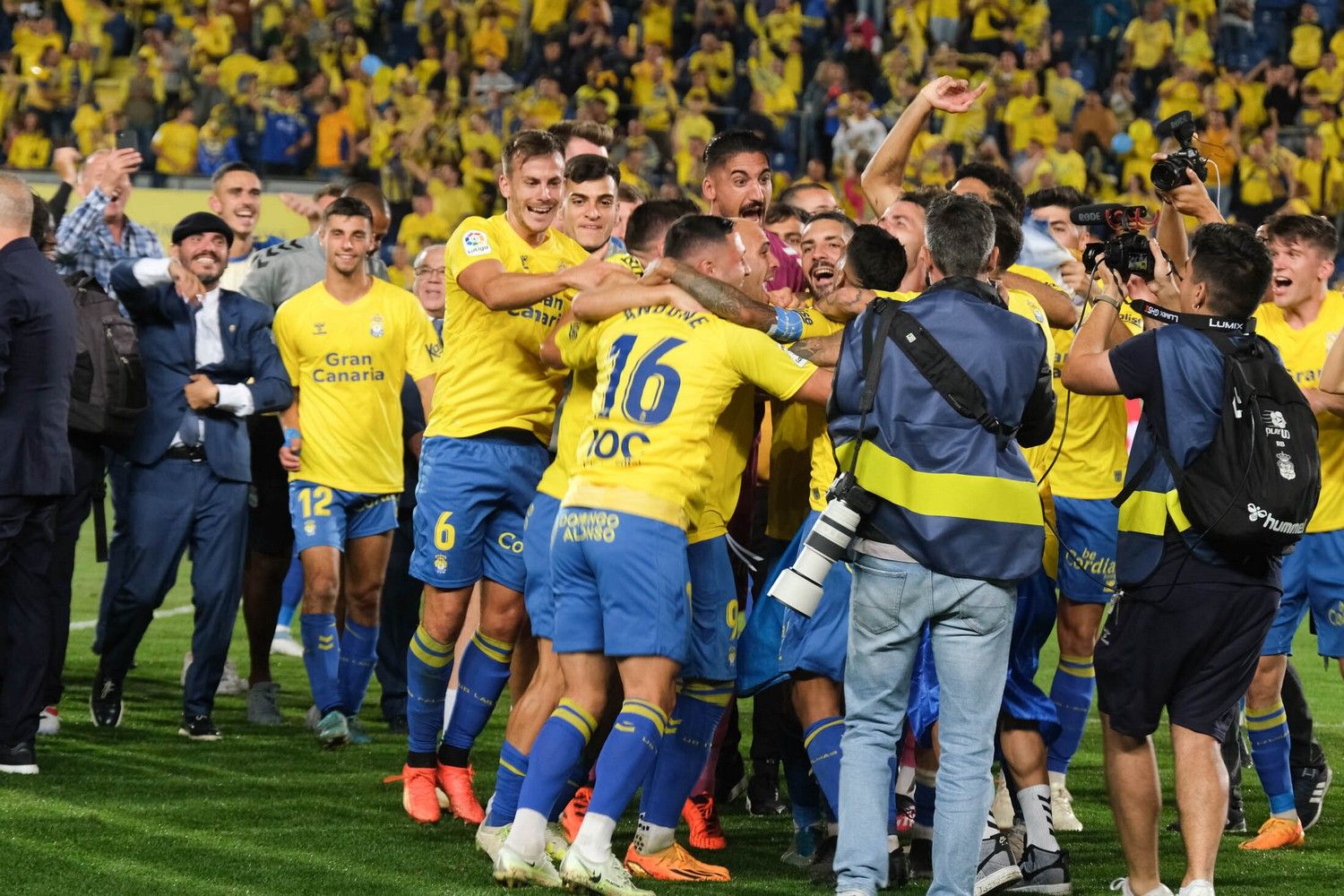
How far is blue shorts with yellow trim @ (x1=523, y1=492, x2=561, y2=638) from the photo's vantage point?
5.96 m

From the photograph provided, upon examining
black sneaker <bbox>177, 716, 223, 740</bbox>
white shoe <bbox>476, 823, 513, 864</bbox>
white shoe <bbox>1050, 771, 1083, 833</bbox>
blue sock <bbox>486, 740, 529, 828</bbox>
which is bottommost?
black sneaker <bbox>177, 716, 223, 740</bbox>

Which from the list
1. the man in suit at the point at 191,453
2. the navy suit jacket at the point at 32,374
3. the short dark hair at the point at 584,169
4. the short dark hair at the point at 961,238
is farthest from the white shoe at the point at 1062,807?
the navy suit jacket at the point at 32,374

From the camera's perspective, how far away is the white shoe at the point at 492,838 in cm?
573

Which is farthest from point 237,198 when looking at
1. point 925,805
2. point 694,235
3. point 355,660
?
point 925,805

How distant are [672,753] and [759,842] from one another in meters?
0.95

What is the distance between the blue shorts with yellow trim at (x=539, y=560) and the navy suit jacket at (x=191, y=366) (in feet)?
8.23

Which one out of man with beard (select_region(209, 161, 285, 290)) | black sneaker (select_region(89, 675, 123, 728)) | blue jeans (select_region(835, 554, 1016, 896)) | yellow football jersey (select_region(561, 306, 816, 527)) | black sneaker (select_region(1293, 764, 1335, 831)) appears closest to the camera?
blue jeans (select_region(835, 554, 1016, 896))

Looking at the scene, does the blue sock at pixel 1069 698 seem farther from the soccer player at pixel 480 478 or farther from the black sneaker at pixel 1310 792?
the soccer player at pixel 480 478

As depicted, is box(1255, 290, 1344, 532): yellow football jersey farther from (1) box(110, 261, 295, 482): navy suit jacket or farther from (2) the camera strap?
(1) box(110, 261, 295, 482): navy suit jacket

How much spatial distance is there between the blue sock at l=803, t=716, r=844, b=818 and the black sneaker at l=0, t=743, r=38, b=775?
127 inches

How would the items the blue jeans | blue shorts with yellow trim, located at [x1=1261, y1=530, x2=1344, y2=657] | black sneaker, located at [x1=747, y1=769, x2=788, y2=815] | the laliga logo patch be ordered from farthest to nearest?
black sneaker, located at [x1=747, y1=769, x2=788, y2=815]
blue shorts with yellow trim, located at [x1=1261, y1=530, x2=1344, y2=657]
the laliga logo patch
the blue jeans

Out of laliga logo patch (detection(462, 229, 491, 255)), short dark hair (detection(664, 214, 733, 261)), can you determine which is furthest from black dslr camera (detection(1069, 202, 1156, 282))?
laliga logo patch (detection(462, 229, 491, 255))

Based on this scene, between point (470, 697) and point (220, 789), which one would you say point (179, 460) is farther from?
point (470, 697)

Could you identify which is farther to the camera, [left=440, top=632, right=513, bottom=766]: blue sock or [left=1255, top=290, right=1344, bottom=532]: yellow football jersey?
[left=1255, top=290, right=1344, bottom=532]: yellow football jersey
